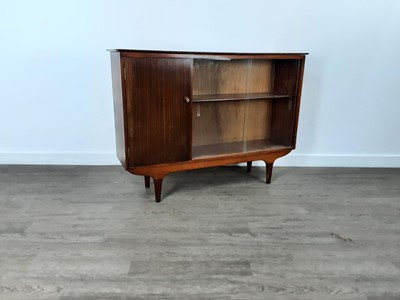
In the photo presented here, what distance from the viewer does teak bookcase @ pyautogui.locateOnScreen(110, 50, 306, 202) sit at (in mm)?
1827

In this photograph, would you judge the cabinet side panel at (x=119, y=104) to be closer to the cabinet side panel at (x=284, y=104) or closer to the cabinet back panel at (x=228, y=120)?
the cabinet back panel at (x=228, y=120)

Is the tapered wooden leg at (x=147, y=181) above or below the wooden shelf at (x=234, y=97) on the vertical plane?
below

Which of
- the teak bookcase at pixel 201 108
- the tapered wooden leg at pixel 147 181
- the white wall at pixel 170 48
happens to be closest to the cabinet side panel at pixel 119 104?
the teak bookcase at pixel 201 108

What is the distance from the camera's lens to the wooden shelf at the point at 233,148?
2.19 m

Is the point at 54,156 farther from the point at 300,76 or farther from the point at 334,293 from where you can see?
the point at 334,293

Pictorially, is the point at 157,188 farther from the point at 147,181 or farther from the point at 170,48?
the point at 170,48

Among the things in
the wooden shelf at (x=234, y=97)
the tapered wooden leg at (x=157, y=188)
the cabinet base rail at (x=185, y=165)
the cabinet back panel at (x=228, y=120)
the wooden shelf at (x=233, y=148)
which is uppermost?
the wooden shelf at (x=234, y=97)

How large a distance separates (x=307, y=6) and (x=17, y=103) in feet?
8.28

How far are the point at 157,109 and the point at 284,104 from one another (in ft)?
3.35

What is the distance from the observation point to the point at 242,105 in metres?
2.35

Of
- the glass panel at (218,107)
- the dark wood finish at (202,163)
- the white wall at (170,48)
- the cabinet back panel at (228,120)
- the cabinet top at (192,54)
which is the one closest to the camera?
the cabinet top at (192,54)

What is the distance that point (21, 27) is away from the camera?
95.0 inches

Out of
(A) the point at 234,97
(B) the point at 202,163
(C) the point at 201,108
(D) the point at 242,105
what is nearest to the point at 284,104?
(D) the point at 242,105

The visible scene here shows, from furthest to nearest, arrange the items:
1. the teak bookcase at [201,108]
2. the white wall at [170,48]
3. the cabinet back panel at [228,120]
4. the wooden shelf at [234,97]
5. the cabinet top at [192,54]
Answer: the white wall at [170,48] → the cabinet back panel at [228,120] → the wooden shelf at [234,97] → the teak bookcase at [201,108] → the cabinet top at [192,54]
